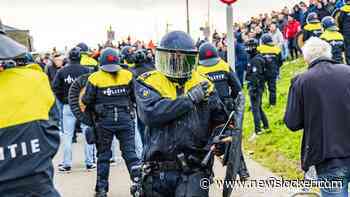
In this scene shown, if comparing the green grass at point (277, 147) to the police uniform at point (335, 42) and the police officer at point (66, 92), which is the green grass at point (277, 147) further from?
the police officer at point (66, 92)

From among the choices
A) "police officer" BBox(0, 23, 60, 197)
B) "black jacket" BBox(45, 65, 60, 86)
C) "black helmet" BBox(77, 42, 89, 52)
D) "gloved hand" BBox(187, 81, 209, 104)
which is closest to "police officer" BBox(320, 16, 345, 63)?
"black helmet" BBox(77, 42, 89, 52)

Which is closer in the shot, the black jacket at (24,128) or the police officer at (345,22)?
the black jacket at (24,128)

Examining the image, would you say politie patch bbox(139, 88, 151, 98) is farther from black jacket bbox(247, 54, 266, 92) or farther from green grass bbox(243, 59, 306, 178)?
black jacket bbox(247, 54, 266, 92)

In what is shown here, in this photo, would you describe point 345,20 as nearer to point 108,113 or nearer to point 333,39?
point 333,39

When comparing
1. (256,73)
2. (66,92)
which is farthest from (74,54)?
(256,73)

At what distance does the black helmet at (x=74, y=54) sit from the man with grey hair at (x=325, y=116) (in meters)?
5.46

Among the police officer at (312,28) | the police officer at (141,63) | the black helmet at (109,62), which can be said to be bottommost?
the police officer at (141,63)

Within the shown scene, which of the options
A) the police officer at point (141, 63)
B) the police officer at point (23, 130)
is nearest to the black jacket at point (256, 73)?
the police officer at point (141, 63)

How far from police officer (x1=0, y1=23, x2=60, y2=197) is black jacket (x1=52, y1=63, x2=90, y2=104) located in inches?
244

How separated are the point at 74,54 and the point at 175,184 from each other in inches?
228

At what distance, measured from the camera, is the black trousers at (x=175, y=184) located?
4.44m

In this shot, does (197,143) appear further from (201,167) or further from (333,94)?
(333,94)

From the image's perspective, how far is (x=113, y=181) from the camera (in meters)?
9.05

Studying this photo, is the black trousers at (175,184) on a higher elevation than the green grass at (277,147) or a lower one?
higher
